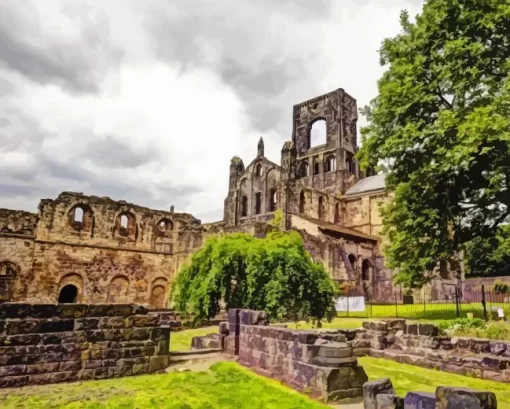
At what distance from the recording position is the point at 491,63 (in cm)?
1456

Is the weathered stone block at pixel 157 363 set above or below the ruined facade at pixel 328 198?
below

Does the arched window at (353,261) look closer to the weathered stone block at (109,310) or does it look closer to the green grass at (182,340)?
the green grass at (182,340)

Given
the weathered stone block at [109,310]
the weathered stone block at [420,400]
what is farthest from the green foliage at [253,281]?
the weathered stone block at [420,400]

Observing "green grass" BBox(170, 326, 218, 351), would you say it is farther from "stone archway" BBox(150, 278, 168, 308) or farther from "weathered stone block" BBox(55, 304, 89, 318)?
"stone archway" BBox(150, 278, 168, 308)

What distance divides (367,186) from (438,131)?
32.2 metres

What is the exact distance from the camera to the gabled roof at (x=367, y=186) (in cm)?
4277

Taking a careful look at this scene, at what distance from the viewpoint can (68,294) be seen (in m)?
25.0

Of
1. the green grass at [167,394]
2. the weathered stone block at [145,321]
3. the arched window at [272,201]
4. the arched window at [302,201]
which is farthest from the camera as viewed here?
the arched window at [272,201]

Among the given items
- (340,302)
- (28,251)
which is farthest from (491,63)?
(28,251)

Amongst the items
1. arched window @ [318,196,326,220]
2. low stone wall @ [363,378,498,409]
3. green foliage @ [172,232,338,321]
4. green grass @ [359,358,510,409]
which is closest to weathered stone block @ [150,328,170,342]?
green foliage @ [172,232,338,321]

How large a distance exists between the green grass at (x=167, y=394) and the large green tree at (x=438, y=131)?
10078 millimetres

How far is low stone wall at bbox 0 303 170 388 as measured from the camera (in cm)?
674

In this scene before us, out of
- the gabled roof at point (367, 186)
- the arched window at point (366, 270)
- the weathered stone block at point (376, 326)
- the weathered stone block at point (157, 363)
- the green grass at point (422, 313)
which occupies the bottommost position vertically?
the weathered stone block at point (157, 363)

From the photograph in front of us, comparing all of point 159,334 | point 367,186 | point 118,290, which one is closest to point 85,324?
point 159,334
